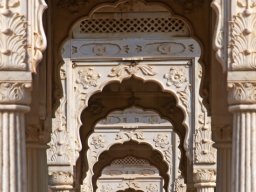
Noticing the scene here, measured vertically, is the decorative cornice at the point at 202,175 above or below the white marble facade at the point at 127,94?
below

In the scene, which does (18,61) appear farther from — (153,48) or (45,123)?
(153,48)

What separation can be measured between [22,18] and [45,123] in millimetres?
4639

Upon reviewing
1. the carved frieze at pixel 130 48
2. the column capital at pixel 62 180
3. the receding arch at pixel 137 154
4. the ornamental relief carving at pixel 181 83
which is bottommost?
the column capital at pixel 62 180

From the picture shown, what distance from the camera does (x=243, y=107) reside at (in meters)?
13.5

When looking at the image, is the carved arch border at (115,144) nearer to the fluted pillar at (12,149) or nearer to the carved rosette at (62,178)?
the carved rosette at (62,178)

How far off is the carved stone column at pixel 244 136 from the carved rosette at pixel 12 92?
219cm

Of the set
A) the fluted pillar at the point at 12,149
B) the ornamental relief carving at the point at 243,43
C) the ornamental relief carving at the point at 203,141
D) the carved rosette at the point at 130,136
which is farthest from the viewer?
the carved rosette at the point at 130,136

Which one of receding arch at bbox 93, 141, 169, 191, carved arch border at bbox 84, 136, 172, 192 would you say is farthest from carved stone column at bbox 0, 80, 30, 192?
receding arch at bbox 93, 141, 169, 191

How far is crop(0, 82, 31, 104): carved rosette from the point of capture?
43.5ft

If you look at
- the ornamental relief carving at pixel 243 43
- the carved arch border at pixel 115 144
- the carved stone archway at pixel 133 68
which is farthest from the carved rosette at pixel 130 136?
the ornamental relief carving at pixel 243 43

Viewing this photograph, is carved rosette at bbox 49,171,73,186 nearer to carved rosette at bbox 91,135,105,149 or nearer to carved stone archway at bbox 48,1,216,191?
carved stone archway at bbox 48,1,216,191

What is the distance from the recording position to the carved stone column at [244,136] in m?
13.3

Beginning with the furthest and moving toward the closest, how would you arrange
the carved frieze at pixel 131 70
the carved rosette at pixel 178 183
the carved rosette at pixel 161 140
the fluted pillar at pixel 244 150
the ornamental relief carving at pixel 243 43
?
the carved rosette at pixel 161 140, the carved rosette at pixel 178 183, the carved frieze at pixel 131 70, the ornamental relief carving at pixel 243 43, the fluted pillar at pixel 244 150

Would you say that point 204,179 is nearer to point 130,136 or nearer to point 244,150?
point 130,136
